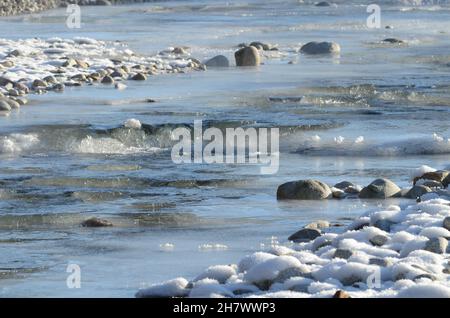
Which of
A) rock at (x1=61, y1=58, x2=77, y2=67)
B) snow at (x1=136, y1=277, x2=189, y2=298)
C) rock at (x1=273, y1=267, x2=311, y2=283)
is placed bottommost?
snow at (x1=136, y1=277, x2=189, y2=298)

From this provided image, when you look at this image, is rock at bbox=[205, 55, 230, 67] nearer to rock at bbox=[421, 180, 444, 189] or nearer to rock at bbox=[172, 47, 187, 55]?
rock at bbox=[172, 47, 187, 55]

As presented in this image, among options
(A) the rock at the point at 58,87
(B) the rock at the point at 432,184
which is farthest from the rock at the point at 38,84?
(B) the rock at the point at 432,184

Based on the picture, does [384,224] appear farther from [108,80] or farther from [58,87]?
[108,80]

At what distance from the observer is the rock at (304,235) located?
7.86 metres

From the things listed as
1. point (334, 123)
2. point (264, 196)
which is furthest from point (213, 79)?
point (264, 196)

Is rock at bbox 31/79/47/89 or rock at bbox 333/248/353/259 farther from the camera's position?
rock at bbox 31/79/47/89

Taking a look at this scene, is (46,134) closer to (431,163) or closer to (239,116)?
(239,116)

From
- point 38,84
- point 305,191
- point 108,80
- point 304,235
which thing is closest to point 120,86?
point 108,80

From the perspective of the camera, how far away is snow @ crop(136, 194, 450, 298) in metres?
6.14

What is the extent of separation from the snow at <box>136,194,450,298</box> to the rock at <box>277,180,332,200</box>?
234 cm

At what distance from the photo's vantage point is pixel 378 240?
733 centimetres

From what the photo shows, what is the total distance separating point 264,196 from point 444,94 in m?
7.97

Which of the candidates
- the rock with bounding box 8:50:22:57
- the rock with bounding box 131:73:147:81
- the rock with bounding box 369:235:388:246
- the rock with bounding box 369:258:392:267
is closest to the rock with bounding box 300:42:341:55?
the rock with bounding box 8:50:22:57

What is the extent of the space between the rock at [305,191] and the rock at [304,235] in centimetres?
177
